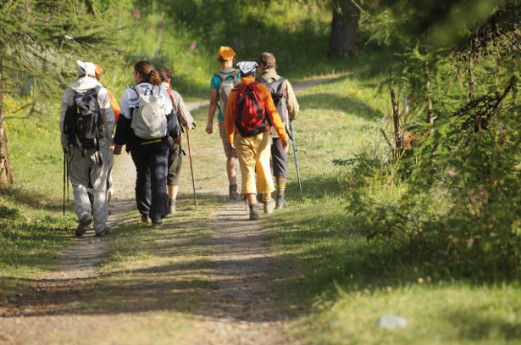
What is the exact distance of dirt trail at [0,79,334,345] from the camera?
201 inches

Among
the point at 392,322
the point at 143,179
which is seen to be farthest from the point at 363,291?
the point at 143,179

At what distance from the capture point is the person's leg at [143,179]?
897cm

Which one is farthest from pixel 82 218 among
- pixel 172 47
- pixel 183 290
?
pixel 172 47

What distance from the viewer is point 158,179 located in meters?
8.96

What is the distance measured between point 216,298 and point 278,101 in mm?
4075

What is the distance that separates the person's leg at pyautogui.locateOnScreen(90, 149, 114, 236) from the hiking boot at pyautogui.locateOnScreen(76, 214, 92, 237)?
0.10 m

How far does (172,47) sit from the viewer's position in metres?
30.4

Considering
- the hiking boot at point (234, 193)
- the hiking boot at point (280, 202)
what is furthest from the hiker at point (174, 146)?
the hiking boot at point (280, 202)

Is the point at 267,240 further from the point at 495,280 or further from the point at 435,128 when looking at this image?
the point at 495,280

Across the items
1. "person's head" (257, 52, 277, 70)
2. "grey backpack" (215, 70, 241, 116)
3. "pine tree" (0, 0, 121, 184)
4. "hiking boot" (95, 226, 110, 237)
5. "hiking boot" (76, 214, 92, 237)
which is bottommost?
"hiking boot" (95, 226, 110, 237)

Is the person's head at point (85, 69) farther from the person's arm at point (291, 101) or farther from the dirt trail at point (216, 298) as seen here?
the person's arm at point (291, 101)

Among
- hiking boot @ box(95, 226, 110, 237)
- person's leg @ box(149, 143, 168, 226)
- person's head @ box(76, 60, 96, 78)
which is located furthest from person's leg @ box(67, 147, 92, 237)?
person's head @ box(76, 60, 96, 78)

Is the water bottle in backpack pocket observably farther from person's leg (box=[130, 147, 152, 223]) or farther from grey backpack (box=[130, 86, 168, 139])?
person's leg (box=[130, 147, 152, 223])

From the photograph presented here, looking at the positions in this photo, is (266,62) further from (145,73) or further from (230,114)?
(145,73)
